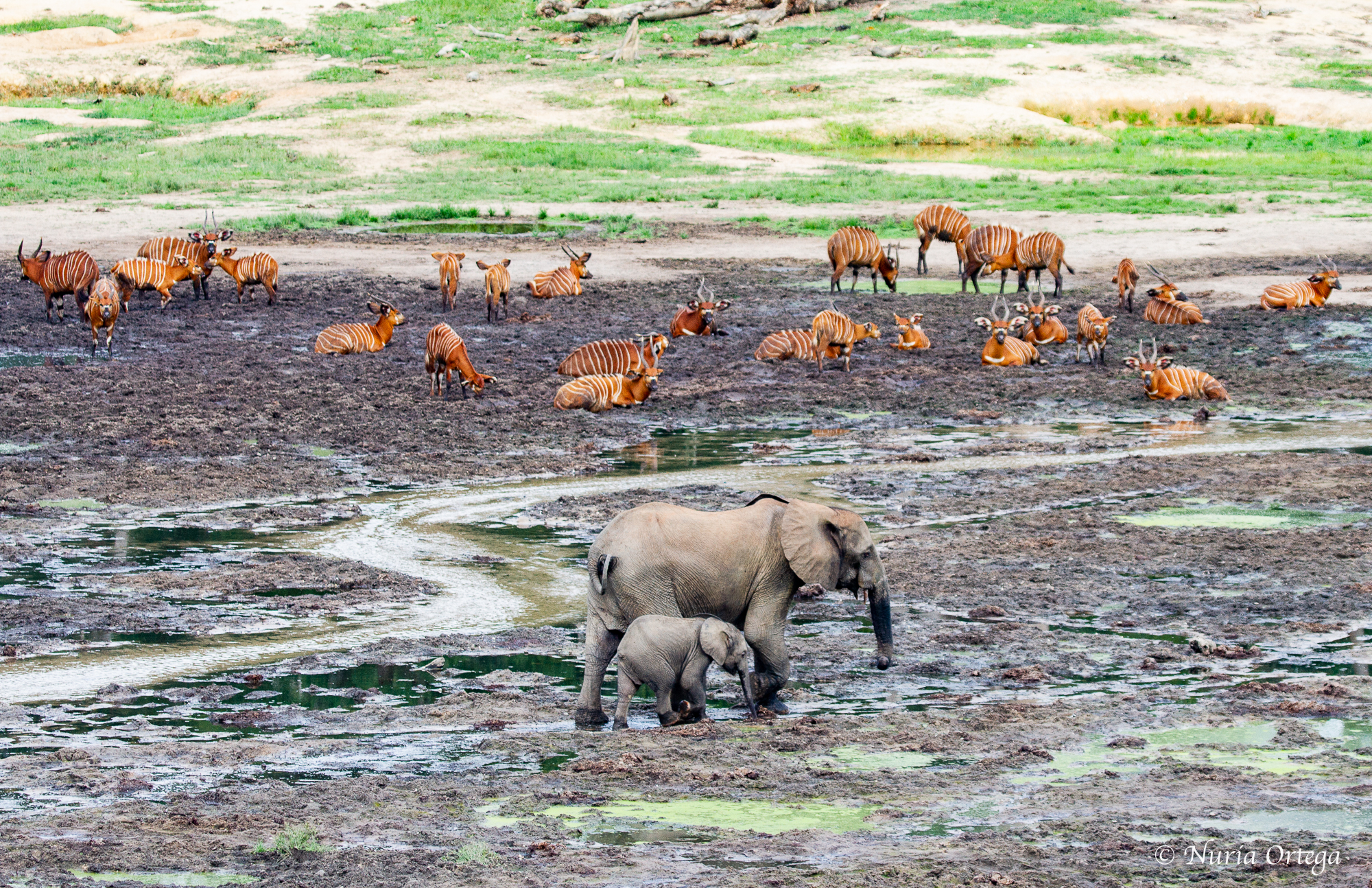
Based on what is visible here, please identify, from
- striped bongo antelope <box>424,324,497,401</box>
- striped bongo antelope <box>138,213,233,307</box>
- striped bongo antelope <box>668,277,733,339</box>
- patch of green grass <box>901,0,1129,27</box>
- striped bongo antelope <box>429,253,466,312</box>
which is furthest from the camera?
patch of green grass <box>901,0,1129,27</box>

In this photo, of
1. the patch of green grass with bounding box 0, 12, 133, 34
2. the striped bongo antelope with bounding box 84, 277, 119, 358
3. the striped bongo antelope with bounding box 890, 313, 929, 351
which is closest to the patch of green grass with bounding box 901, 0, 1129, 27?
the patch of green grass with bounding box 0, 12, 133, 34

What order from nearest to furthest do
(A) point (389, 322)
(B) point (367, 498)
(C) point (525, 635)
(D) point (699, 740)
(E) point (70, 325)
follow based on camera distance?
(D) point (699, 740), (C) point (525, 635), (B) point (367, 498), (A) point (389, 322), (E) point (70, 325)

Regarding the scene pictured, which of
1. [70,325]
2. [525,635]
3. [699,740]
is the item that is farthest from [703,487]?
[70,325]

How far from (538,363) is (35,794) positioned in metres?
12.4

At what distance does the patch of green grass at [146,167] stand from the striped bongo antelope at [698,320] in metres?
16.7

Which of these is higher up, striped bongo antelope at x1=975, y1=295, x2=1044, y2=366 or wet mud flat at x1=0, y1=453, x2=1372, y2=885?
striped bongo antelope at x1=975, y1=295, x2=1044, y2=366

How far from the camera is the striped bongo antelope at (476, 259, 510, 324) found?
813 inches

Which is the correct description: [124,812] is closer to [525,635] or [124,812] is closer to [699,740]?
[699,740]

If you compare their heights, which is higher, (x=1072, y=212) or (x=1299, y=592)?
(x=1072, y=212)

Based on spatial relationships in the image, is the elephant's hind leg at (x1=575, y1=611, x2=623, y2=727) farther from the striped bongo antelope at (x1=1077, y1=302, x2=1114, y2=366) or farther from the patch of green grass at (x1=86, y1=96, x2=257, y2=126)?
the patch of green grass at (x1=86, y1=96, x2=257, y2=126)

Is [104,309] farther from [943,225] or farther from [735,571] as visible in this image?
[943,225]

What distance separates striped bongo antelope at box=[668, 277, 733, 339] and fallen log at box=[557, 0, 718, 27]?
45.0 metres

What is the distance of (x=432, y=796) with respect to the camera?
6234 millimetres

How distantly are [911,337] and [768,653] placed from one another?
1178 cm
